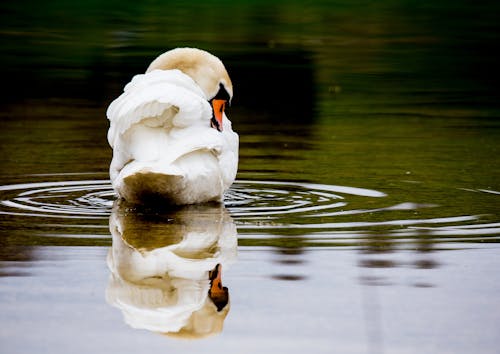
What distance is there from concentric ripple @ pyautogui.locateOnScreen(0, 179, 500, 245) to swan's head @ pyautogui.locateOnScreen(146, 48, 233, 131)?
65cm

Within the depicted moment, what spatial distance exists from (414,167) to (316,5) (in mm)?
21103

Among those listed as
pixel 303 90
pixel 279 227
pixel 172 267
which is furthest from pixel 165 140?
pixel 303 90

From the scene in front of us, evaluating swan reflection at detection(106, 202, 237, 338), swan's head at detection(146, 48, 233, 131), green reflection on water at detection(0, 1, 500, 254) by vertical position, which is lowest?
swan reflection at detection(106, 202, 237, 338)

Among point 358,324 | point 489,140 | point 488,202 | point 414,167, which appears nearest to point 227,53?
point 489,140

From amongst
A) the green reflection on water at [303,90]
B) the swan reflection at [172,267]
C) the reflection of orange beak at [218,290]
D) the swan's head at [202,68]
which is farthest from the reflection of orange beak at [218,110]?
the reflection of orange beak at [218,290]

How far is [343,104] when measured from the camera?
14984mm

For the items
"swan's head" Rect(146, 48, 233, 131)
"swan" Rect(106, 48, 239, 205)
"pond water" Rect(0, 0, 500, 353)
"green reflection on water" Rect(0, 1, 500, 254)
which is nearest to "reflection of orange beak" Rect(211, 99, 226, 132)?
"swan's head" Rect(146, 48, 233, 131)

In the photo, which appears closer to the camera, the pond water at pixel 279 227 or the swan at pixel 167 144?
the pond water at pixel 279 227

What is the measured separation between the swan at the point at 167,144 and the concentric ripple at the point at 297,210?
0.84 ft

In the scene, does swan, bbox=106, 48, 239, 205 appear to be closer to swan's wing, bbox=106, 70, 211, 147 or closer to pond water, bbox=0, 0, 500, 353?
swan's wing, bbox=106, 70, 211, 147

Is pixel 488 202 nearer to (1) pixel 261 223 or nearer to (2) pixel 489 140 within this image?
(1) pixel 261 223

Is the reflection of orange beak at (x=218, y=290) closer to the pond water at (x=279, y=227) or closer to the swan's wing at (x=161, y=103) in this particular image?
the pond water at (x=279, y=227)

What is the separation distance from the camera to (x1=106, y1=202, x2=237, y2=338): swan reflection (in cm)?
570

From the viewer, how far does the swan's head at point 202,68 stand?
8875 mm
